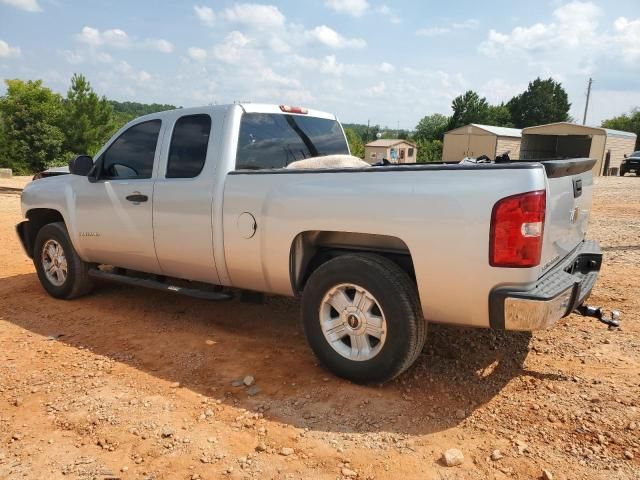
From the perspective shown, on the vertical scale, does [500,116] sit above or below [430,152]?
above

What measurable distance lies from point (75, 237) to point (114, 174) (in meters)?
0.81

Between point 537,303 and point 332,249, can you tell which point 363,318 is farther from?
point 537,303

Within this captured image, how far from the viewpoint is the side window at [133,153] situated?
452 centimetres

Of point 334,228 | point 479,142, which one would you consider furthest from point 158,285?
point 479,142

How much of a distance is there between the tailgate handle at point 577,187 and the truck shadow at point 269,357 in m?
1.30

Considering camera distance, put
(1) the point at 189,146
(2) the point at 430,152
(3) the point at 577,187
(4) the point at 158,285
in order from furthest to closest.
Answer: (2) the point at 430,152 < (4) the point at 158,285 < (1) the point at 189,146 < (3) the point at 577,187

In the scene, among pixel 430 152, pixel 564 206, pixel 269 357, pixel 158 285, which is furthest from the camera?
pixel 430 152

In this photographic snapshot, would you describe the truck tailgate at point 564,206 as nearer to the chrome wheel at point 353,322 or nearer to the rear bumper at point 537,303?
the rear bumper at point 537,303

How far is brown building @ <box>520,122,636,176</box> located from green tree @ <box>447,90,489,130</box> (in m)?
32.4

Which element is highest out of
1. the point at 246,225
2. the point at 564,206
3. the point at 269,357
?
the point at 564,206

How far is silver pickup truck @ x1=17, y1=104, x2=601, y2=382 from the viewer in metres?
2.75

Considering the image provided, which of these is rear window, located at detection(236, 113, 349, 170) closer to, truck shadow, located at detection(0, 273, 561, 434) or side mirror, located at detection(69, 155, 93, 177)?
truck shadow, located at detection(0, 273, 561, 434)

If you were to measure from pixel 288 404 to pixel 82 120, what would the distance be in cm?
3149

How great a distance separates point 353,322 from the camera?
3.28 m
